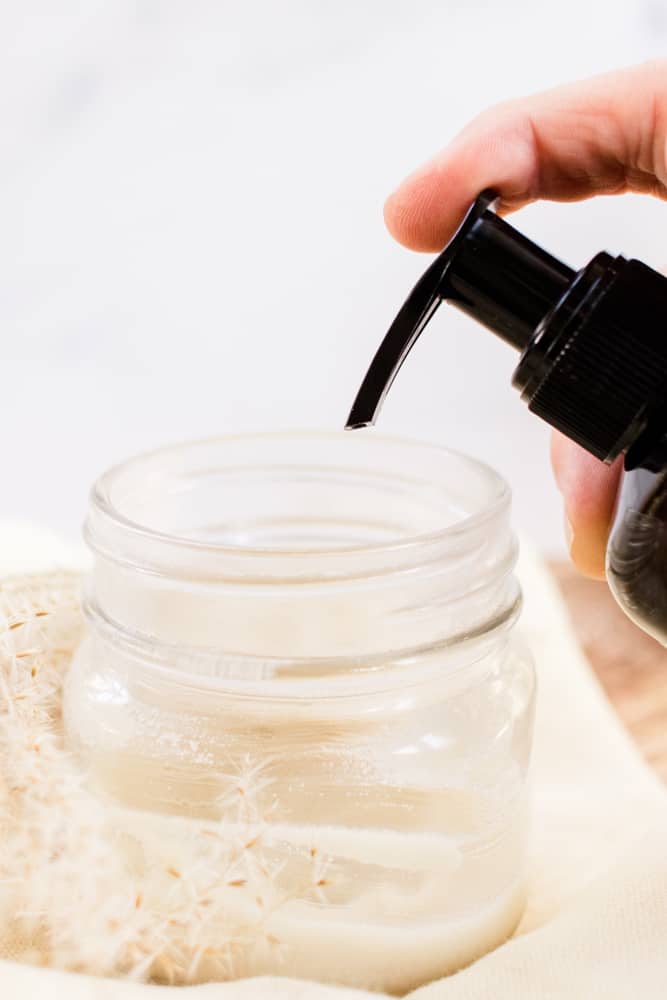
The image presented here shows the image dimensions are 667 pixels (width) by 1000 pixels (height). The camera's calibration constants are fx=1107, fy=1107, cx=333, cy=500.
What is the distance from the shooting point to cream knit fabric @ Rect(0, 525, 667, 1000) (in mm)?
397

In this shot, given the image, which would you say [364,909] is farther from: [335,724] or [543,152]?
[543,152]

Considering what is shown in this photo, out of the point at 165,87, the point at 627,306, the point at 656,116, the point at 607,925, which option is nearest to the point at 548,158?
the point at 656,116

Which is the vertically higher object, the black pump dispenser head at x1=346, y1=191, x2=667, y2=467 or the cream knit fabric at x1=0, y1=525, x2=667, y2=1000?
the black pump dispenser head at x1=346, y1=191, x2=667, y2=467

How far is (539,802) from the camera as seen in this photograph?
0.60 metres

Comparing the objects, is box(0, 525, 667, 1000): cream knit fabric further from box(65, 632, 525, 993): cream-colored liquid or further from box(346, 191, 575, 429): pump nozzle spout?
box(346, 191, 575, 429): pump nozzle spout

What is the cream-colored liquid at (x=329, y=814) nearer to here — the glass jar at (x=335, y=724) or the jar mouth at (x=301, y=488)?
the glass jar at (x=335, y=724)

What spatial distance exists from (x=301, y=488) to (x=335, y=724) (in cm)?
21

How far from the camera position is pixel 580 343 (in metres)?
0.36

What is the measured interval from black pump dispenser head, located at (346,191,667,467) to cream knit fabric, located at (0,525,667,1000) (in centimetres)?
18

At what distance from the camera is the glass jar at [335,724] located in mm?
411

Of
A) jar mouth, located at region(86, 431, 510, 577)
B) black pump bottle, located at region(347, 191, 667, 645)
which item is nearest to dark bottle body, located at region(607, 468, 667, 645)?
black pump bottle, located at region(347, 191, 667, 645)

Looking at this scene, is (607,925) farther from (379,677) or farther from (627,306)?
(627,306)

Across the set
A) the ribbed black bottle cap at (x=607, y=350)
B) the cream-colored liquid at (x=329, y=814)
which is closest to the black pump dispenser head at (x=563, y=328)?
the ribbed black bottle cap at (x=607, y=350)

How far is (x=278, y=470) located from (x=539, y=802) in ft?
0.76
